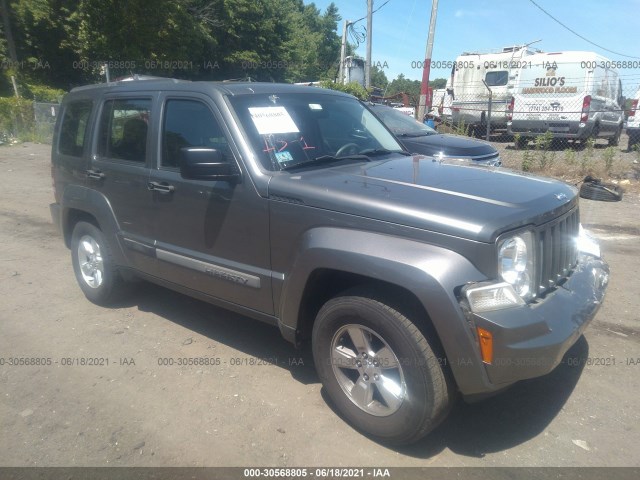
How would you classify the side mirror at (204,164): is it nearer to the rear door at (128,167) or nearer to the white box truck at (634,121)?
the rear door at (128,167)

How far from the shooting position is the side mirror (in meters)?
3.12

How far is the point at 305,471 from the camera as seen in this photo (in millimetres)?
2721

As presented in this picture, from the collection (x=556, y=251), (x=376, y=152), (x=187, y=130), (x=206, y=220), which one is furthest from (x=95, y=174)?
(x=556, y=251)

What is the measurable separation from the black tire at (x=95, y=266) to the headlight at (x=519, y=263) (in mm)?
3388

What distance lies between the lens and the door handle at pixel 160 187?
12.3 ft

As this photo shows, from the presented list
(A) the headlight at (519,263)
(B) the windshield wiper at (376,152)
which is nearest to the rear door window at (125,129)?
(B) the windshield wiper at (376,152)

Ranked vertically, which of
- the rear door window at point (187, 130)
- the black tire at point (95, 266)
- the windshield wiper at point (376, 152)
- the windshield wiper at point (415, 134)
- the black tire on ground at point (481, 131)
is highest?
the rear door window at point (187, 130)

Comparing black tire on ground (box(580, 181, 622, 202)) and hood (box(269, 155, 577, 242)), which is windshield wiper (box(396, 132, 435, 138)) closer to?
black tire on ground (box(580, 181, 622, 202))

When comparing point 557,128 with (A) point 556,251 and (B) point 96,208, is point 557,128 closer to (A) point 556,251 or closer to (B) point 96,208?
(A) point 556,251

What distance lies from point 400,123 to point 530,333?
7.29m

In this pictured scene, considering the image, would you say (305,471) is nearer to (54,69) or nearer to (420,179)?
(420,179)

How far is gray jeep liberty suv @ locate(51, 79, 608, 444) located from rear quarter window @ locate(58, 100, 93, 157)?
24 cm

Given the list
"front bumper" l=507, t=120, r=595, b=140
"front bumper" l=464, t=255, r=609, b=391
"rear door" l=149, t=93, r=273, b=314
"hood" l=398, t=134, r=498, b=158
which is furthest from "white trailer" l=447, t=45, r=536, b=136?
"front bumper" l=464, t=255, r=609, b=391

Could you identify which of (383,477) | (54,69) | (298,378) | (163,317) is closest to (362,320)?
(383,477)
